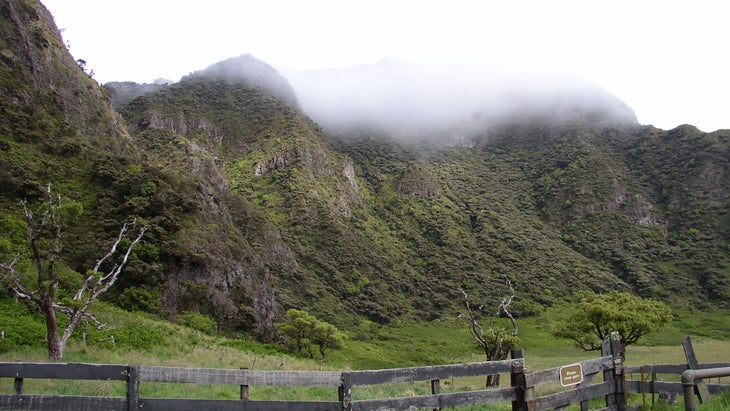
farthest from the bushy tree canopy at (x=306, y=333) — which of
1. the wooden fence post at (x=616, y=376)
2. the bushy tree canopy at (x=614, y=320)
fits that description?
the wooden fence post at (x=616, y=376)

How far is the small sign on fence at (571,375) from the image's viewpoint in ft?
25.6

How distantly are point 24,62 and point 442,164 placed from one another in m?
136

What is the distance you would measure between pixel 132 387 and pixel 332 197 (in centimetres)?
11829

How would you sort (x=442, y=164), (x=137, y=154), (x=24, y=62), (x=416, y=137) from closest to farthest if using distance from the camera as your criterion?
(x=24, y=62), (x=137, y=154), (x=442, y=164), (x=416, y=137)

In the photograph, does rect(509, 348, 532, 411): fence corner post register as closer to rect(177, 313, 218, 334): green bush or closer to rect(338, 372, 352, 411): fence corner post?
rect(338, 372, 352, 411): fence corner post

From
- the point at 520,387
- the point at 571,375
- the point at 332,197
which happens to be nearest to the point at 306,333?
the point at 520,387

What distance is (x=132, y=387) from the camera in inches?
258

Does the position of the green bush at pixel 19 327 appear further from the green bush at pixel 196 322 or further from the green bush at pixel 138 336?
the green bush at pixel 196 322

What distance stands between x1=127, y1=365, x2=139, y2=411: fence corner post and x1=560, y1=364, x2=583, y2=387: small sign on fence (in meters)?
6.63

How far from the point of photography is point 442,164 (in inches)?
6609

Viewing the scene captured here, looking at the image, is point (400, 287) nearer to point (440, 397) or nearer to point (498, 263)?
point (498, 263)

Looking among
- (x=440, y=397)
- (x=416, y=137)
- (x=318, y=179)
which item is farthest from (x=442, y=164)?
(x=440, y=397)

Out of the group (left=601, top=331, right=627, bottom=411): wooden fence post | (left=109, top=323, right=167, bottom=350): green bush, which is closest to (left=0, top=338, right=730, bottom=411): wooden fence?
(left=601, top=331, right=627, bottom=411): wooden fence post

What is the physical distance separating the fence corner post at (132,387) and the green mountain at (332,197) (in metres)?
24.6
